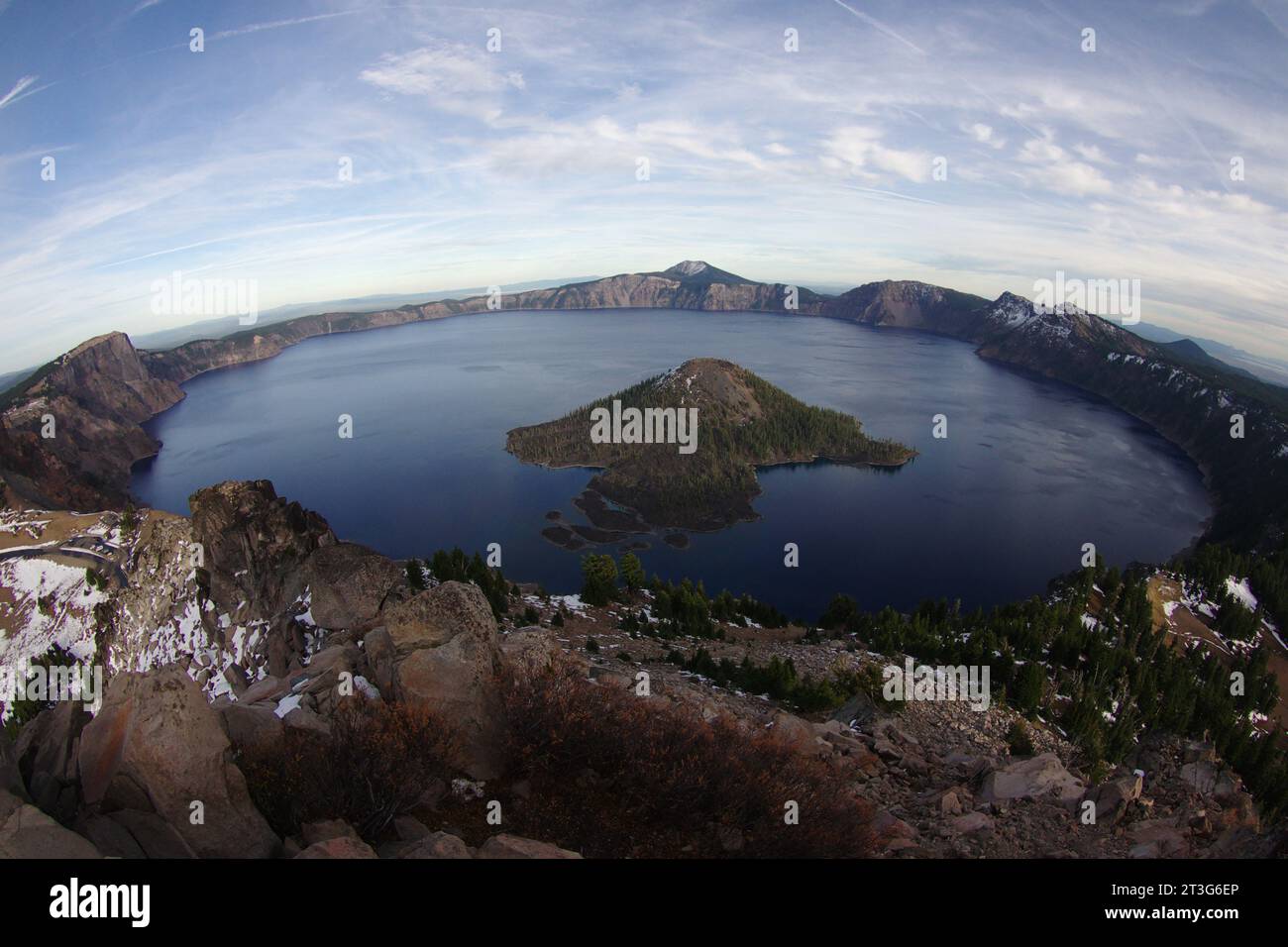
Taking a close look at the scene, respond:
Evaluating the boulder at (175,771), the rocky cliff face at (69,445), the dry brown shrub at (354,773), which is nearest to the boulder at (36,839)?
the boulder at (175,771)

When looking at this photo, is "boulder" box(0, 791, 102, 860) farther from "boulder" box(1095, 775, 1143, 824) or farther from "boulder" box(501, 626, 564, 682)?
"boulder" box(1095, 775, 1143, 824)

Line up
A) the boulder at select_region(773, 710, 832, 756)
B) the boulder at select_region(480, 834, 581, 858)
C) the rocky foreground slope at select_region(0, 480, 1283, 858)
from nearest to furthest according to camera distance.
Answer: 1. the boulder at select_region(480, 834, 581, 858)
2. the rocky foreground slope at select_region(0, 480, 1283, 858)
3. the boulder at select_region(773, 710, 832, 756)

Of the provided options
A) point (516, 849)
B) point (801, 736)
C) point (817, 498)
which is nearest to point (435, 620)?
point (516, 849)

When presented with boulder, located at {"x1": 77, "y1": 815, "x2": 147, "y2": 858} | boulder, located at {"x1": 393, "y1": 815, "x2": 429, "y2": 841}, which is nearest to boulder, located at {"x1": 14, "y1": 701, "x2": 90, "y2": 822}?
boulder, located at {"x1": 77, "y1": 815, "x2": 147, "y2": 858}

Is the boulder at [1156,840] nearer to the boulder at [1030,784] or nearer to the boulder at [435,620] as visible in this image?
the boulder at [1030,784]

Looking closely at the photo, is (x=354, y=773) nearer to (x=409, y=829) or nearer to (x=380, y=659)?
(x=409, y=829)
